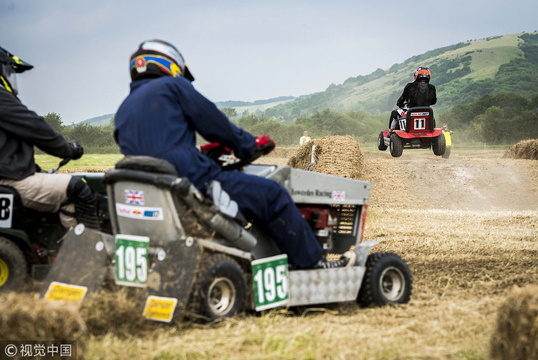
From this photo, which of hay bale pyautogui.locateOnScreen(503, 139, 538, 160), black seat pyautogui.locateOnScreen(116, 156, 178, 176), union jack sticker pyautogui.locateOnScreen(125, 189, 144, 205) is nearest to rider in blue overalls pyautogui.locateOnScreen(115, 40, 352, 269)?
black seat pyautogui.locateOnScreen(116, 156, 178, 176)

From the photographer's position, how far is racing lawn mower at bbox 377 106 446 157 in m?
15.4

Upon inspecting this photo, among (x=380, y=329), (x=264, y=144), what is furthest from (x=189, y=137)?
(x=380, y=329)

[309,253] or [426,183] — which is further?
[426,183]

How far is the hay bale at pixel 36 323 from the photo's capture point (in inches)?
121

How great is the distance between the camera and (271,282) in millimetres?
4355

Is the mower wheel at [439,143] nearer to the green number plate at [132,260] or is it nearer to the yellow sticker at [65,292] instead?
the green number plate at [132,260]

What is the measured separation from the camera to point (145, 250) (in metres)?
3.96

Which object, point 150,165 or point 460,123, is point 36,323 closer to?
point 150,165

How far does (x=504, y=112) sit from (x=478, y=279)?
157 ft

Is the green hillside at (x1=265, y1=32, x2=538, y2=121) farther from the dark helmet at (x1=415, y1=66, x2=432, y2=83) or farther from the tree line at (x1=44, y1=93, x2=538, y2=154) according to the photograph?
the dark helmet at (x1=415, y1=66, x2=432, y2=83)

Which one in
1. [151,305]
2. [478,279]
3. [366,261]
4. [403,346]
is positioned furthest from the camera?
[478,279]

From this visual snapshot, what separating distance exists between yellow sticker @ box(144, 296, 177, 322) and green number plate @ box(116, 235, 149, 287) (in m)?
0.15

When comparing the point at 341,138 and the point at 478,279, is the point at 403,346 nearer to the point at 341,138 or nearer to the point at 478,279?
the point at 478,279

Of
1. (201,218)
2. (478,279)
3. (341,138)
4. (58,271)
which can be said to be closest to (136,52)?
(201,218)
